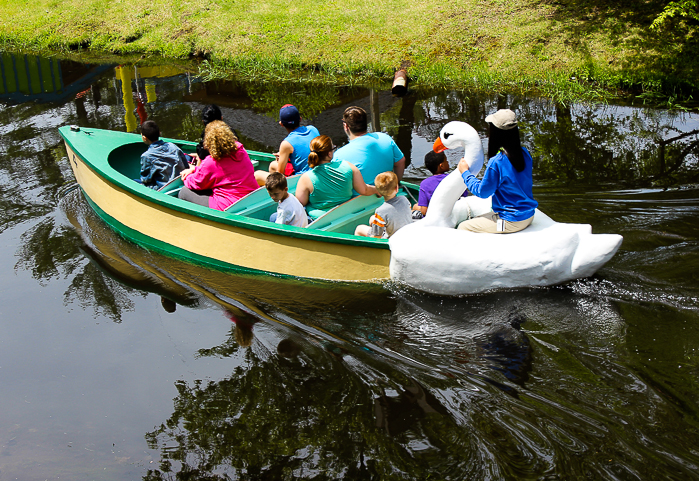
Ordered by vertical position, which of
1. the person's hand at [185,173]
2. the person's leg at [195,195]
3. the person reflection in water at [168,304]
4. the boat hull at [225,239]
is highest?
the person's hand at [185,173]

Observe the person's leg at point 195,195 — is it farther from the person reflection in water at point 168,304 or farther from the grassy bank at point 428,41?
the grassy bank at point 428,41

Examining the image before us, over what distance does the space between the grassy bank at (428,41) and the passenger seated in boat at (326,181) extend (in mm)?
6462

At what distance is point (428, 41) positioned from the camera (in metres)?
12.7

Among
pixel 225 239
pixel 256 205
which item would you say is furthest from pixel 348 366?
pixel 256 205

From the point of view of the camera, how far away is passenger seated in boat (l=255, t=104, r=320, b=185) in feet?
19.6

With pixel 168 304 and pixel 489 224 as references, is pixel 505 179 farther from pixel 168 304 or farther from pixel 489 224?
pixel 168 304

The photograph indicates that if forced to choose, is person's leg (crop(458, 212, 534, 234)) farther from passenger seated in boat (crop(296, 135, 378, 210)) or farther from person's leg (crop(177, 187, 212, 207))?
person's leg (crop(177, 187, 212, 207))

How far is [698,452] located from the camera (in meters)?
3.06

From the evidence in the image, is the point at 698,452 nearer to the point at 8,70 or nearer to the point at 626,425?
the point at 626,425

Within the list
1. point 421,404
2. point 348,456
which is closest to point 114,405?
point 348,456

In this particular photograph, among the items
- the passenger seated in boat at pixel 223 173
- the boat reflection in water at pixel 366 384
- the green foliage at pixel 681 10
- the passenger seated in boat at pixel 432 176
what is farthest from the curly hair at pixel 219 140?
the green foliage at pixel 681 10

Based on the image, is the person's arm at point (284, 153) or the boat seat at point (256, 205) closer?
the boat seat at point (256, 205)

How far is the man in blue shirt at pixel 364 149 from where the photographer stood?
524cm

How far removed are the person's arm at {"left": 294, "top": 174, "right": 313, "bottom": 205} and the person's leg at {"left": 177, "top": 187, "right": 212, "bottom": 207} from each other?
1073mm
